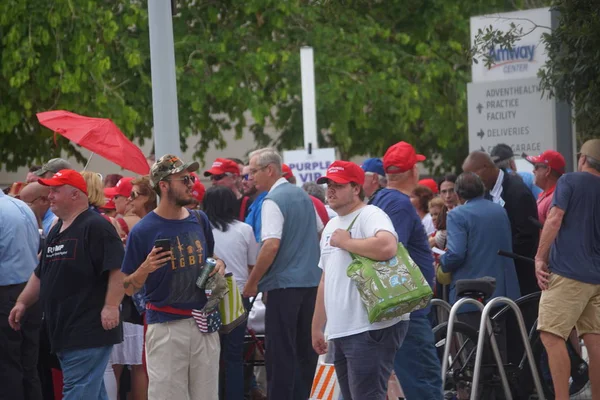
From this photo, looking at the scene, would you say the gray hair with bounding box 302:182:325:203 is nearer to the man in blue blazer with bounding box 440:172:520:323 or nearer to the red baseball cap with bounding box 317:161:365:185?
the man in blue blazer with bounding box 440:172:520:323

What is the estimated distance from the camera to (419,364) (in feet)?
26.0

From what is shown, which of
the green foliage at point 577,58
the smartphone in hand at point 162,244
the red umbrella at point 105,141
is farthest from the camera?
the red umbrella at point 105,141

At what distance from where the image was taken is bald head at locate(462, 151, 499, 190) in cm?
1002

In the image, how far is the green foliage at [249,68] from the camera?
59.7ft

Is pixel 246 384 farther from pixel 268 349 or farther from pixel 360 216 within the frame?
pixel 360 216

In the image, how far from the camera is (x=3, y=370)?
8.90 metres

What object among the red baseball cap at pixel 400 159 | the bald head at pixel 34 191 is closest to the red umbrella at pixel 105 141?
the bald head at pixel 34 191

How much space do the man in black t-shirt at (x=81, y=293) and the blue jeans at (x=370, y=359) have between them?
164cm

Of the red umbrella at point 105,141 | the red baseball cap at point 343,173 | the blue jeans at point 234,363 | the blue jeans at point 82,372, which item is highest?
the red umbrella at point 105,141

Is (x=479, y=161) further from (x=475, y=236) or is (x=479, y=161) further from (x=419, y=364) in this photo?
(x=419, y=364)

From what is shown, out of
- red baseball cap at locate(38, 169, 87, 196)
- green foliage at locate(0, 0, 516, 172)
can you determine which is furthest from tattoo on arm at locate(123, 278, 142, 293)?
green foliage at locate(0, 0, 516, 172)

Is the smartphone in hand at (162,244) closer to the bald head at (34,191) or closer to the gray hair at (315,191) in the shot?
the bald head at (34,191)

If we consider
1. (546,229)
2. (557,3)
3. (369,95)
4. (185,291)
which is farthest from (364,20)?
(185,291)

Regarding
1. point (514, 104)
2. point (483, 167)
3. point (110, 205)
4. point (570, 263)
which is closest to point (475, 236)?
point (483, 167)
